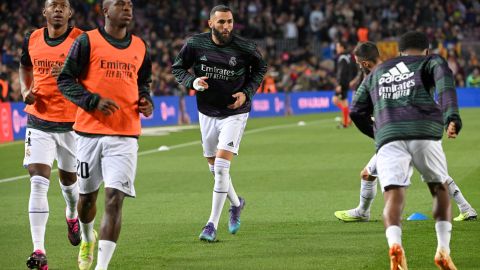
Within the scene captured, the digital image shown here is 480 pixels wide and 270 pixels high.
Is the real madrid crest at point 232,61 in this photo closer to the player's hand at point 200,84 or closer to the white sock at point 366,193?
the player's hand at point 200,84

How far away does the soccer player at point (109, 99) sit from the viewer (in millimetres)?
8406

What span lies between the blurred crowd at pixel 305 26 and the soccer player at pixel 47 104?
1127 inches

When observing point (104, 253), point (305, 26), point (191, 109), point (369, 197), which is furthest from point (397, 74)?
point (305, 26)

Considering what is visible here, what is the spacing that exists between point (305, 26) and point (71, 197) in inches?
1530

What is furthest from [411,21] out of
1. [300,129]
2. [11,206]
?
[11,206]

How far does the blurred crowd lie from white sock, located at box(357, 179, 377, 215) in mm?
26816

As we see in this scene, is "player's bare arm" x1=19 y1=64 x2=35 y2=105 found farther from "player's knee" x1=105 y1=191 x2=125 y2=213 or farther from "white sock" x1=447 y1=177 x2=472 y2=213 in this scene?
"white sock" x1=447 y1=177 x2=472 y2=213

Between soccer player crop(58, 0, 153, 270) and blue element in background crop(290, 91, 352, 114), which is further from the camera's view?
blue element in background crop(290, 91, 352, 114)

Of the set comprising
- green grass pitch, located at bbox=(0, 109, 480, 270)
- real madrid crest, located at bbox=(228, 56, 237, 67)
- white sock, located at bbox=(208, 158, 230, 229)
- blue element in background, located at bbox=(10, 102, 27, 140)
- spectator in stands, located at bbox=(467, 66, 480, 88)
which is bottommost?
spectator in stands, located at bbox=(467, 66, 480, 88)

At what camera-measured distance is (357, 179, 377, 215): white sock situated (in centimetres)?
1194

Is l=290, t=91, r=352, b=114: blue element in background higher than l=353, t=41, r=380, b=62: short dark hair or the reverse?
the reverse

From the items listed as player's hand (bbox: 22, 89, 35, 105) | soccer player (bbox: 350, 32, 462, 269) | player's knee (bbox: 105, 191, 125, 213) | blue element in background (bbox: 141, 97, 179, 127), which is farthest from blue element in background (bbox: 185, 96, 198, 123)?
player's knee (bbox: 105, 191, 125, 213)

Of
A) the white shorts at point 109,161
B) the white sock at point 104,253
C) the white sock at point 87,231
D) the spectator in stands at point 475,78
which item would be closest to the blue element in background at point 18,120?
the white sock at point 87,231

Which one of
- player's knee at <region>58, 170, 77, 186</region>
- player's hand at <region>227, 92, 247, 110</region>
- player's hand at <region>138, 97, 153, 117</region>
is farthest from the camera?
player's hand at <region>227, 92, 247, 110</region>
